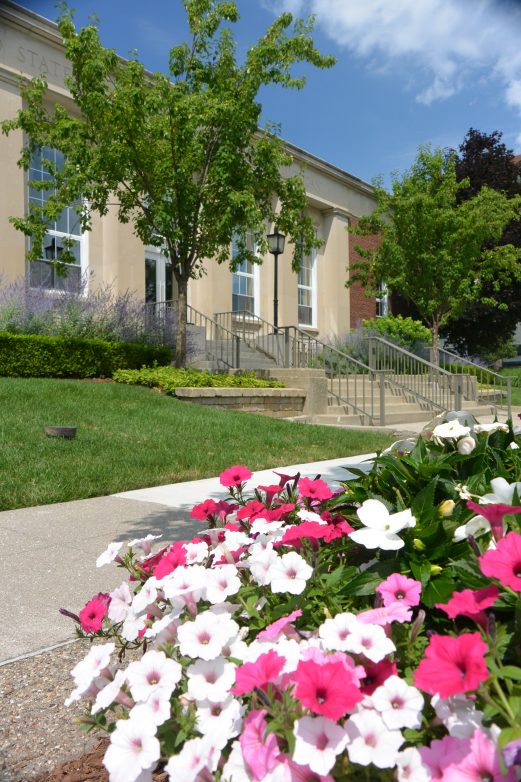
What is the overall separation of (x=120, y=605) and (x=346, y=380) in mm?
14324

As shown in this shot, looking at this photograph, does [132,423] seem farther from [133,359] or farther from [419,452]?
[419,452]

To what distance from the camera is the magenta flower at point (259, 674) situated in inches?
45.5

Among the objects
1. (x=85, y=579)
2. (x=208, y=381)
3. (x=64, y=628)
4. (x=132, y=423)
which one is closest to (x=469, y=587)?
(x=64, y=628)

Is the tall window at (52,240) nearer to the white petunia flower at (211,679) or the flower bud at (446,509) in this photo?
the flower bud at (446,509)

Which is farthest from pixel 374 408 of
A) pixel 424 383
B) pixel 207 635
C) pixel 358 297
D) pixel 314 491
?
pixel 207 635

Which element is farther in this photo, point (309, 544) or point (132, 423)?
point (132, 423)

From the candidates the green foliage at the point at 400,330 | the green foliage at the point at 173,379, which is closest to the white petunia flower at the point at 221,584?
the green foliage at the point at 173,379

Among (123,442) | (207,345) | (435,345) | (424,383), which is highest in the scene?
(435,345)

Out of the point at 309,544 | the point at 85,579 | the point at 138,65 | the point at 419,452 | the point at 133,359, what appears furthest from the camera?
the point at 133,359

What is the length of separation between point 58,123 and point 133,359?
15.1 ft

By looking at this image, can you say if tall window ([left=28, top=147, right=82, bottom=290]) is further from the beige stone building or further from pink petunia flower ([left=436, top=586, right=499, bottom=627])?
pink petunia flower ([left=436, top=586, right=499, bottom=627])

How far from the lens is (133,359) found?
44.6 ft

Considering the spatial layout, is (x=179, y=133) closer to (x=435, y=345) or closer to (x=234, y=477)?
(x=234, y=477)

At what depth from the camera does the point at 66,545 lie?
420 centimetres
